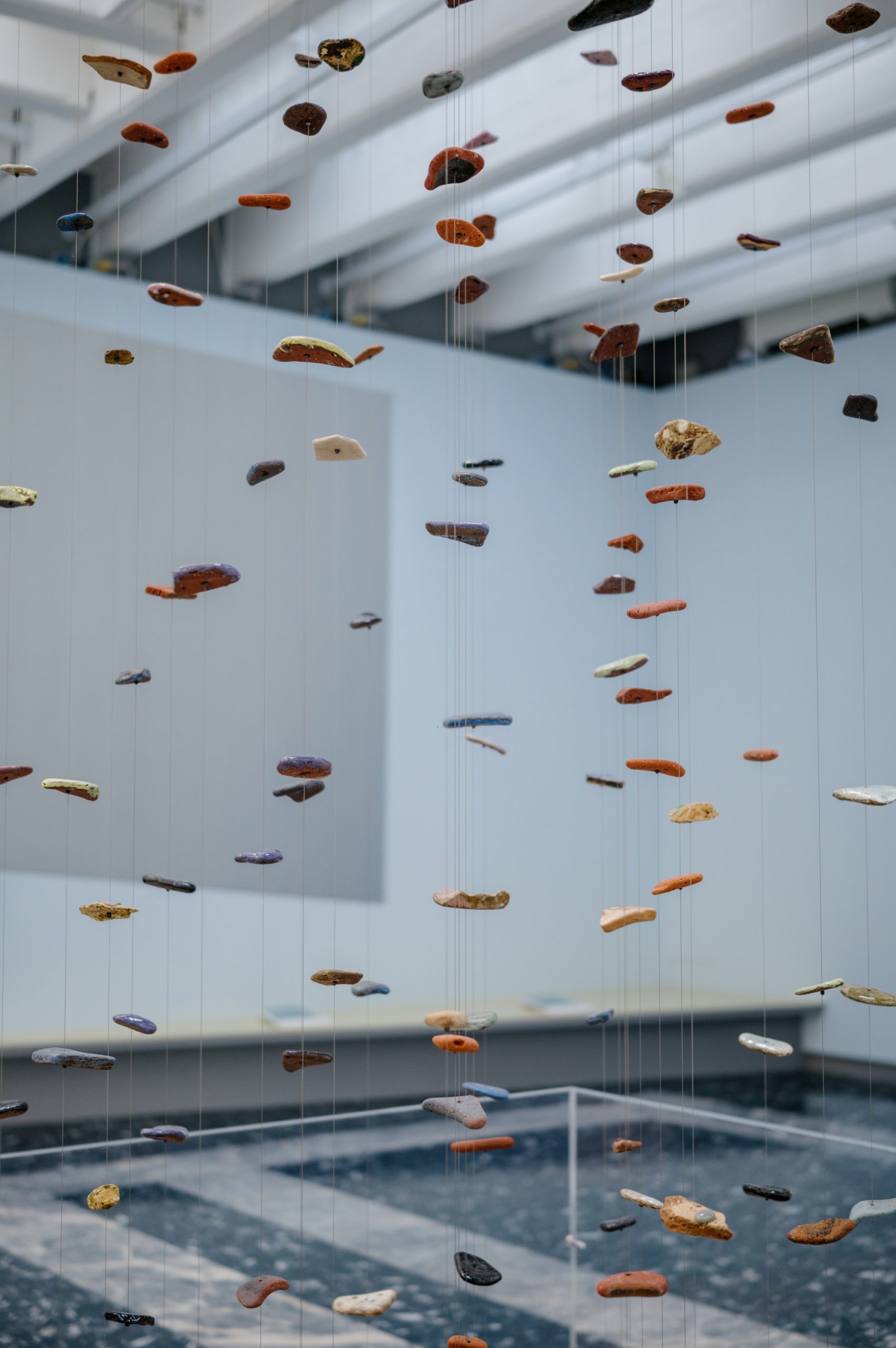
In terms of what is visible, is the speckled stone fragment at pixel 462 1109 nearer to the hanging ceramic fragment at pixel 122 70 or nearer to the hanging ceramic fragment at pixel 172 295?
the hanging ceramic fragment at pixel 172 295

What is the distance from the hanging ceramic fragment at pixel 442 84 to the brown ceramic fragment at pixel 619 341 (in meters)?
0.67

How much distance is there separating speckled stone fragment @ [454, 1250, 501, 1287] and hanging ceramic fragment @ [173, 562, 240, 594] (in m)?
1.59

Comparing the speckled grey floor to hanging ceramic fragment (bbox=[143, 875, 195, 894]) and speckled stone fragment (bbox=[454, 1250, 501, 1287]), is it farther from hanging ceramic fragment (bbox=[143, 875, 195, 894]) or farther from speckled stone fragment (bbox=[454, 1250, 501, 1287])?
hanging ceramic fragment (bbox=[143, 875, 195, 894])

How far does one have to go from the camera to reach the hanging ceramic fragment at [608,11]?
271 centimetres

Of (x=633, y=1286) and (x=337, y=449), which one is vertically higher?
(x=337, y=449)

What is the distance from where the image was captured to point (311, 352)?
3016mm

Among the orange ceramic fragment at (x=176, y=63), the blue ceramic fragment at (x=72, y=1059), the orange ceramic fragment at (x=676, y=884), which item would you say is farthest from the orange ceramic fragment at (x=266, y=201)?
the blue ceramic fragment at (x=72, y=1059)

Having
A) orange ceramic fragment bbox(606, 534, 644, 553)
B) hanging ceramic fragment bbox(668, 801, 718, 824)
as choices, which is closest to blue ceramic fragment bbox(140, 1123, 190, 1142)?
hanging ceramic fragment bbox(668, 801, 718, 824)

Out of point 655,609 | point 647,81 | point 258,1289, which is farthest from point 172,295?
point 258,1289

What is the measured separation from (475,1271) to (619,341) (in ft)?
7.20

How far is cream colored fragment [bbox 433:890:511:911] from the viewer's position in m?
3.05

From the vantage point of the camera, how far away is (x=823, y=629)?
6.55 m

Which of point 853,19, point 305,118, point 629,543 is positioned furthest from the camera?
point 629,543

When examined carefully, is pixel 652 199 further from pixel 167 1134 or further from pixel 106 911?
pixel 167 1134
